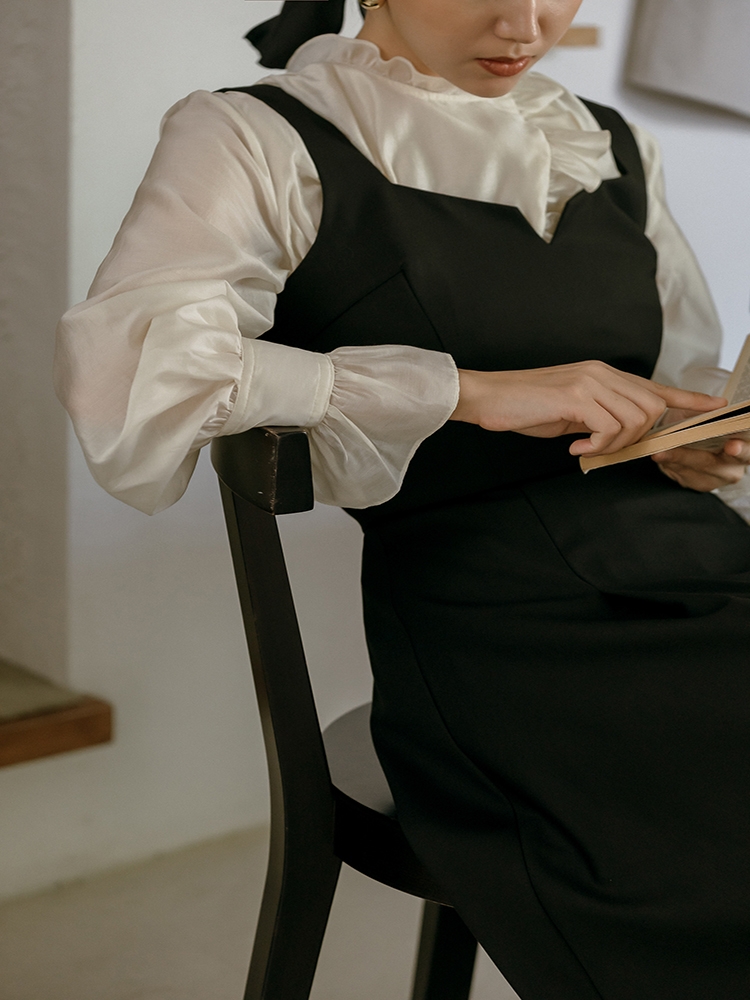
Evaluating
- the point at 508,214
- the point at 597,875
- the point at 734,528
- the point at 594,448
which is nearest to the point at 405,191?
the point at 508,214

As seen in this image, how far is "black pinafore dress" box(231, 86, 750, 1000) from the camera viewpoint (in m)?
0.78

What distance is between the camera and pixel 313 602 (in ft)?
6.34

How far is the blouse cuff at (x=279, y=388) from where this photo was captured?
82 centimetres

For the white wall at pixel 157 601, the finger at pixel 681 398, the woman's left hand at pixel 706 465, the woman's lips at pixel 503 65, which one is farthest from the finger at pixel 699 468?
the white wall at pixel 157 601

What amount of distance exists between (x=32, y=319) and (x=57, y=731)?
62cm

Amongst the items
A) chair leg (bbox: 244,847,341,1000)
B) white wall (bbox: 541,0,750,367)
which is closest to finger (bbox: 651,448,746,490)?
chair leg (bbox: 244,847,341,1000)

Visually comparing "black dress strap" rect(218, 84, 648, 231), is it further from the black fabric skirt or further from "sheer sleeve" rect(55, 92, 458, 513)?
the black fabric skirt

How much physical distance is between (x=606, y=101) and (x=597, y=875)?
5.41 ft

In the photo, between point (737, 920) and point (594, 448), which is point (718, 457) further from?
point (737, 920)

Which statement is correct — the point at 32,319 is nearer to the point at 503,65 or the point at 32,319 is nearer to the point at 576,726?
the point at 503,65

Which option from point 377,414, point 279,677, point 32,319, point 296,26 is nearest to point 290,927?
point 279,677

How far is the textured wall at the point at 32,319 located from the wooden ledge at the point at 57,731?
90 mm

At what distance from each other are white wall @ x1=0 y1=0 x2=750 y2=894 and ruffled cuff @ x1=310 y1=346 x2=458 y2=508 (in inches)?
32.0

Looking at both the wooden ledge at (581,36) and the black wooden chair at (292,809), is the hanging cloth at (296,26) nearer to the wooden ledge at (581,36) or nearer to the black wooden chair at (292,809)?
the black wooden chair at (292,809)
